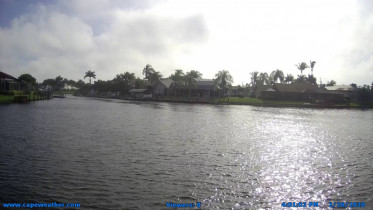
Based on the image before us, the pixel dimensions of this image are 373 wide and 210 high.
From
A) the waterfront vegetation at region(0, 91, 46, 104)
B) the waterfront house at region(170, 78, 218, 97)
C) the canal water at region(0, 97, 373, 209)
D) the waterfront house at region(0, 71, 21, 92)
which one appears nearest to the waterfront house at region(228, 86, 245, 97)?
the waterfront house at region(170, 78, 218, 97)

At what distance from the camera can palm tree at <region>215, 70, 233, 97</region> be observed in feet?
317

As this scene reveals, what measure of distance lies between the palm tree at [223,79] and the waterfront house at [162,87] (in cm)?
2406

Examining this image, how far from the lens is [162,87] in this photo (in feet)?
376

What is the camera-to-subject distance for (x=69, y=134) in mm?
22234

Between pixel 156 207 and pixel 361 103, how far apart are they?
304 feet

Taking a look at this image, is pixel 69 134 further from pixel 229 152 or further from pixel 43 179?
pixel 229 152

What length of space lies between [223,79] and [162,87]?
2982 cm

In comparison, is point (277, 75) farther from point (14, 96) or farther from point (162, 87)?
point (14, 96)

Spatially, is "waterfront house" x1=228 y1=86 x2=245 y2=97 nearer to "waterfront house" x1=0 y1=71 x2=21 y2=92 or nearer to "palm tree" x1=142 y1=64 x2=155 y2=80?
"palm tree" x1=142 y1=64 x2=155 y2=80

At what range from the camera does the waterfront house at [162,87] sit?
112625 millimetres

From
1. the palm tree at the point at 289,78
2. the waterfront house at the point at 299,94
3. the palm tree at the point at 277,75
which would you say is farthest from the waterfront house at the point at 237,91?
the waterfront house at the point at 299,94

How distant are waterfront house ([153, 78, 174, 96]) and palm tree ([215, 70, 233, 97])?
24.1 m

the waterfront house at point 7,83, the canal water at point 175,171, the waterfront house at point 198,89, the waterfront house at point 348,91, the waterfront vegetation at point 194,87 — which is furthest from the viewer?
the waterfront house at point 198,89

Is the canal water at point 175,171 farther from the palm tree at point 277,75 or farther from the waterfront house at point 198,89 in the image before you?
the palm tree at point 277,75
